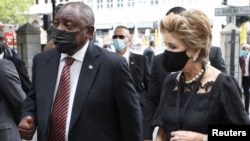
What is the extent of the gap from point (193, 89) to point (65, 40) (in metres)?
0.93

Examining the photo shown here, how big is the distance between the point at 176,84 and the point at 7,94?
1.51 metres

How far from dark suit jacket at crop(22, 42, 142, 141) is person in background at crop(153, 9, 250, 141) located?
0.33 m

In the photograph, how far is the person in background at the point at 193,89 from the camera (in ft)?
8.71

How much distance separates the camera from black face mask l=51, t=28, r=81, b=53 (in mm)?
3057

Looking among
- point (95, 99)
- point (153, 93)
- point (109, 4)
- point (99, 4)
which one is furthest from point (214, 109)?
point (99, 4)

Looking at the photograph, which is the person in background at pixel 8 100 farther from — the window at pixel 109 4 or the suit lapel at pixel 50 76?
the window at pixel 109 4

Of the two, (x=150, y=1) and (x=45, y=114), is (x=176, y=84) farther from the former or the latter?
(x=150, y=1)

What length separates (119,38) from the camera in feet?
20.5

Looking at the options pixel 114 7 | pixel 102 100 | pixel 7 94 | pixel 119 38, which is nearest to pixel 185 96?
pixel 102 100

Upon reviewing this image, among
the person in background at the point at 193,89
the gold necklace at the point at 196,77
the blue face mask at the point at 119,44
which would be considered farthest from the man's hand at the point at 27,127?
the blue face mask at the point at 119,44

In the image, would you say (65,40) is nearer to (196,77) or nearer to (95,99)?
(95,99)

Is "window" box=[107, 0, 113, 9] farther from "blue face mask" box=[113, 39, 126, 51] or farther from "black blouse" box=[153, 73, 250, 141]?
"black blouse" box=[153, 73, 250, 141]

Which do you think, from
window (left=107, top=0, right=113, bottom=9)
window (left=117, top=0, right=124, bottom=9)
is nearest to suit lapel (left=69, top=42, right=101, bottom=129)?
window (left=117, top=0, right=124, bottom=9)

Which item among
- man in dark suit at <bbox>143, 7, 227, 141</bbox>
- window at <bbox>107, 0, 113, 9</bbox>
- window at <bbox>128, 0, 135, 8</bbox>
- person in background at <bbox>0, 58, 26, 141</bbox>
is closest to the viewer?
person in background at <bbox>0, 58, 26, 141</bbox>
